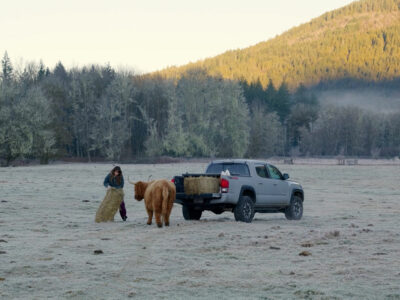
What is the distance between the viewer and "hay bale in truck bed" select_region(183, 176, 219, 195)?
59.2ft

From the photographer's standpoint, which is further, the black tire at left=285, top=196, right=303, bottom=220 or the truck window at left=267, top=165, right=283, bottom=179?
the black tire at left=285, top=196, right=303, bottom=220

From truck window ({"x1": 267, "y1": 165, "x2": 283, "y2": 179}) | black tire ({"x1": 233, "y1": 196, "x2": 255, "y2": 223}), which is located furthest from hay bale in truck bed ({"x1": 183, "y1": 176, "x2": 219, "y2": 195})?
truck window ({"x1": 267, "y1": 165, "x2": 283, "y2": 179})

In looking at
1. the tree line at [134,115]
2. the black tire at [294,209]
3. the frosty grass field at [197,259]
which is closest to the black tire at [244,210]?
the frosty grass field at [197,259]

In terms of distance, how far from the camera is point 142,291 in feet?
28.9

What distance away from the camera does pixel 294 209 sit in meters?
20.9

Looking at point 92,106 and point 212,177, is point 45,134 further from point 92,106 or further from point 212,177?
point 212,177

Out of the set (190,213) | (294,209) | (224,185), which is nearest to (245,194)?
(224,185)

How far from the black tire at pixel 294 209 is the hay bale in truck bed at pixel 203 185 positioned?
3.73 meters

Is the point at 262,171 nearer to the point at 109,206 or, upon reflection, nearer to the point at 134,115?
the point at 109,206

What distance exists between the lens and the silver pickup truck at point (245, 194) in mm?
18172

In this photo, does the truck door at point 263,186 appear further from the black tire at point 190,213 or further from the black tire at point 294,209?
the black tire at point 190,213

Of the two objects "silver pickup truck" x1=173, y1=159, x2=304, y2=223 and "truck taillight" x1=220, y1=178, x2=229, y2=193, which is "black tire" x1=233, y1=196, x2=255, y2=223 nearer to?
"silver pickup truck" x1=173, y1=159, x2=304, y2=223

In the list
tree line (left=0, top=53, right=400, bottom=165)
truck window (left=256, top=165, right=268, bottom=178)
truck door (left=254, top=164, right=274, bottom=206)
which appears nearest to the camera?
truck door (left=254, top=164, right=274, bottom=206)

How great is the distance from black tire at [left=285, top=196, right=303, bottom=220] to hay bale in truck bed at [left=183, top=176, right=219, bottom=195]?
12.2 feet
